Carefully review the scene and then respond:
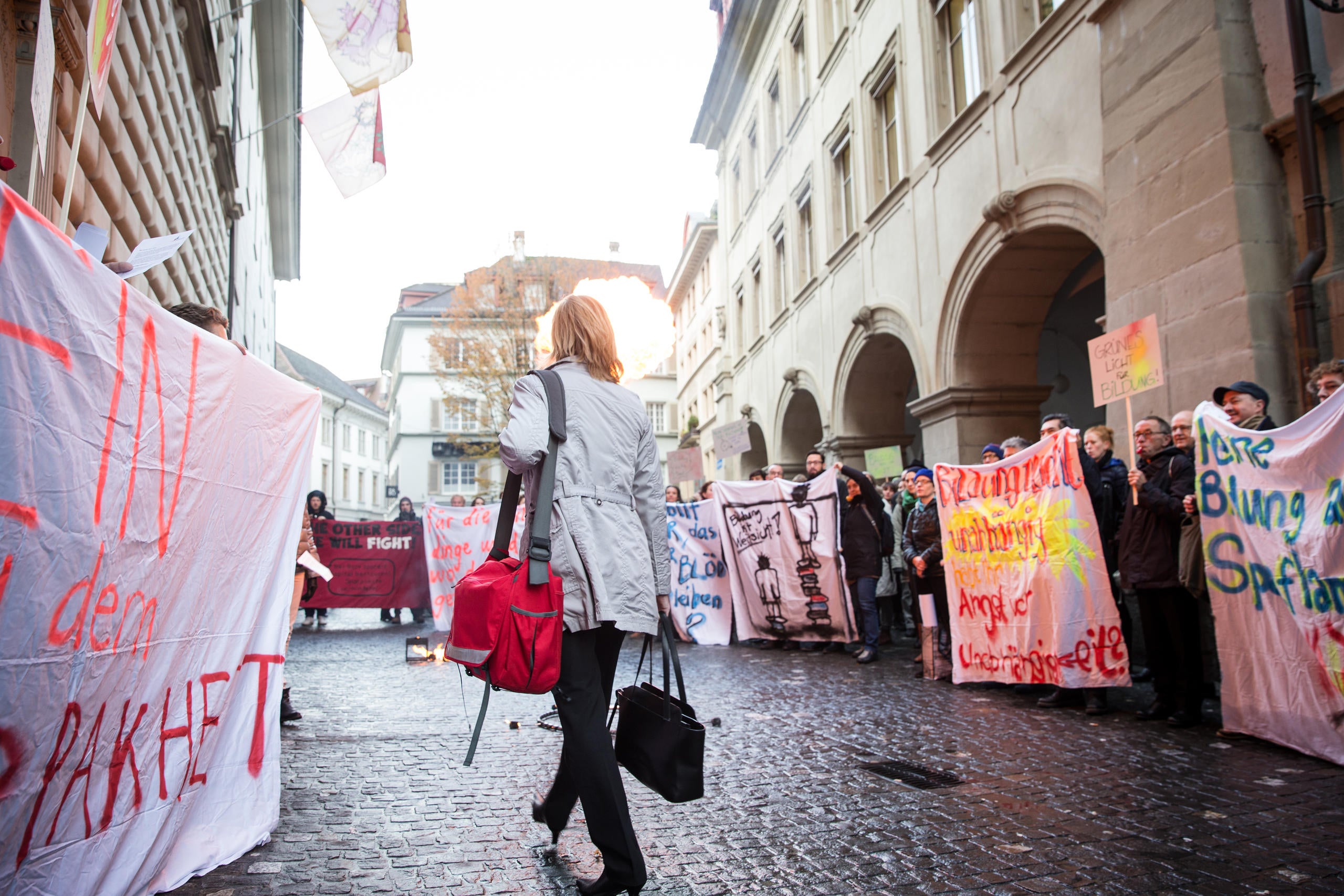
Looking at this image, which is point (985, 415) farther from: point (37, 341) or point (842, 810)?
point (37, 341)

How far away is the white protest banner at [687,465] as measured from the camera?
14.5 meters

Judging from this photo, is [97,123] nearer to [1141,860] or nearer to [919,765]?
[919,765]

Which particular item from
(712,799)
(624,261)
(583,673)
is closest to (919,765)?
(712,799)

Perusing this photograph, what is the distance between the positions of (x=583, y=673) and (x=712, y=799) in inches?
63.0

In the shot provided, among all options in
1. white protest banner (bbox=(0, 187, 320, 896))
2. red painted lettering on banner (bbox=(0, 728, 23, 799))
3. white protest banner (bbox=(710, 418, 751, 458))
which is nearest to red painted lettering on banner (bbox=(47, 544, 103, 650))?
white protest banner (bbox=(0, 187, 320, 896))

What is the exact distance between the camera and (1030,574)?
273 inches

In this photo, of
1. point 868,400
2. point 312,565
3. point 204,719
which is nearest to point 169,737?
point 204,719

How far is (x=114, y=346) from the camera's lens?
2.61 metres

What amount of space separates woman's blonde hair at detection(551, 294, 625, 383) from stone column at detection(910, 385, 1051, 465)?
10398 millimetres

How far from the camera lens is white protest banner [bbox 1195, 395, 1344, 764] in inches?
186

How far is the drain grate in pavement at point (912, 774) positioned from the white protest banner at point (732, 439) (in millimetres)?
9940

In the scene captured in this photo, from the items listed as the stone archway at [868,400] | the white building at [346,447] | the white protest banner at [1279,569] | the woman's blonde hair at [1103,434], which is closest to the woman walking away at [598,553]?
the white protest banner at [1279,569]

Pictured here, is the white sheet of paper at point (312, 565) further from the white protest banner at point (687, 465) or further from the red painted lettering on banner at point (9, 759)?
the white protest banner at point (687, 465)

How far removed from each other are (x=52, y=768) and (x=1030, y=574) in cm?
615
